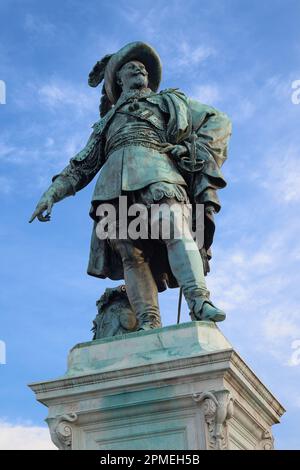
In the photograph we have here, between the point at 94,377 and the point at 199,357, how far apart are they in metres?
1.14

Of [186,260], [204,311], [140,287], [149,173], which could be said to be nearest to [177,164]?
[149,173]

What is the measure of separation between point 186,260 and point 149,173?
1.18m

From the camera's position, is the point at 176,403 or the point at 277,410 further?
the point at 277,410

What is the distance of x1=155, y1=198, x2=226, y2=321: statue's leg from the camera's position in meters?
9.38

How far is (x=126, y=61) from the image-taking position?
1148 centimetres

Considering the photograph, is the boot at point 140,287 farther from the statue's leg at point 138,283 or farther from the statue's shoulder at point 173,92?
the statue's shoulder at point 173,92

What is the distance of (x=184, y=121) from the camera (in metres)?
10.6

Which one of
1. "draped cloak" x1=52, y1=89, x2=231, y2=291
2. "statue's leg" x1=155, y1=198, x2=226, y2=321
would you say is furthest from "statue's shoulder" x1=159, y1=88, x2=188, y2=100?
"statue's leg" x1=155, y1=198, x2=226, y2=321

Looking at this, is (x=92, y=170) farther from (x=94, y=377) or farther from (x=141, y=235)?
(x=94, y=377)

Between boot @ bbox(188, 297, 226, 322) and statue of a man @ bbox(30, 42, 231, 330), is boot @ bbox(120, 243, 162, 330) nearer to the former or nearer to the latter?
statue of a man @ bbox(30, 42, 231, 330)

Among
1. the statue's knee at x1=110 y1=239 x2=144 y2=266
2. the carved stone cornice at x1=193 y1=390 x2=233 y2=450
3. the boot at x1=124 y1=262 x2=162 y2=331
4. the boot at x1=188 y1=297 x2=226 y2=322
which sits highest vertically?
the statue's knee at x1=110 y1=239 x2=144 y2=266

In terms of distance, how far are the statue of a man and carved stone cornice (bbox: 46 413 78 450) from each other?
147 centimetres
